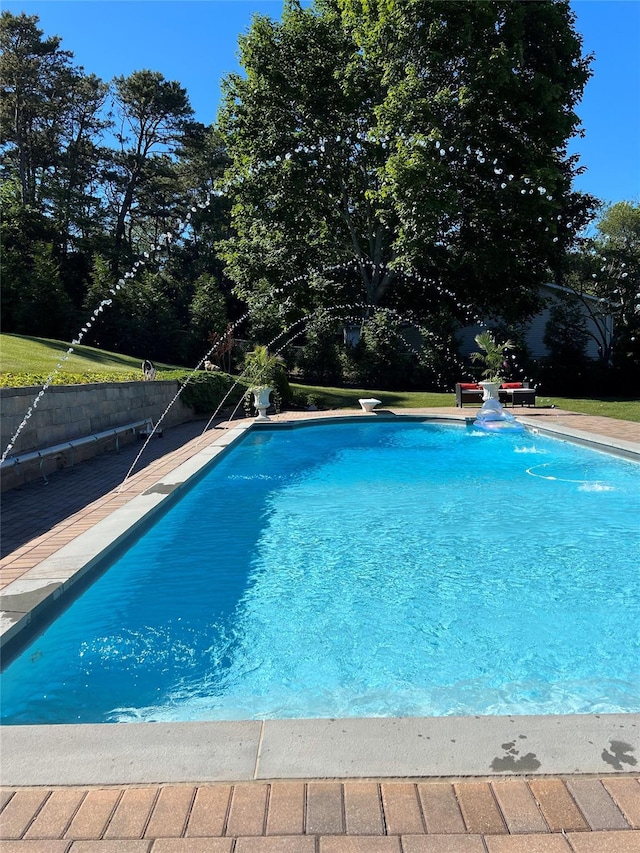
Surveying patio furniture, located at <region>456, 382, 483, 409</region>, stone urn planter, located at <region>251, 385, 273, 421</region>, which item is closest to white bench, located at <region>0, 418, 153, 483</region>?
stone urn planter, located at <region>251, 385, 273, 421</region>

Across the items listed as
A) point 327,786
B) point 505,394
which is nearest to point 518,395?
point 505,394

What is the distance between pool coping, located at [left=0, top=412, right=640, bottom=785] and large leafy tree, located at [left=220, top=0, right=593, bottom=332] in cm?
1943

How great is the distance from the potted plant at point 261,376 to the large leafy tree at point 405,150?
7.28 meters

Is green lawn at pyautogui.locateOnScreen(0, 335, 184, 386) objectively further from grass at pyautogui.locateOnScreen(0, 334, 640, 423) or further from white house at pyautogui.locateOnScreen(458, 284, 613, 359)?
white house at pyautogui.locateOnScreen(458, 284, 613, 359)

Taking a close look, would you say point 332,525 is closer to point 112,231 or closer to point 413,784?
point 413,784

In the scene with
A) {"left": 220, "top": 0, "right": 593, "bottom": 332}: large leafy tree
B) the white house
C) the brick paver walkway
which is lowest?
the brick paver walkway

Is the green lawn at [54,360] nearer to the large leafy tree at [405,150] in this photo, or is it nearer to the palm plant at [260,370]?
the palm plant at [260,370]

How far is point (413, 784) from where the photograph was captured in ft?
6.75

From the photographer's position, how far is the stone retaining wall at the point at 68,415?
25.5ft

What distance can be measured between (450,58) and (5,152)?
2881cm

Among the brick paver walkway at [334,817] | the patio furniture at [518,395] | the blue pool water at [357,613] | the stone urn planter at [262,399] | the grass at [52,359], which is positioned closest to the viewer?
the brick paver walkway at [334,817]

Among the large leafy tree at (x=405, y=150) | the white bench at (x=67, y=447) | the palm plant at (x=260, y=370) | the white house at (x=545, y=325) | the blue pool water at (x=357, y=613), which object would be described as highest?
the large leafy tree at (x=405, y=150)

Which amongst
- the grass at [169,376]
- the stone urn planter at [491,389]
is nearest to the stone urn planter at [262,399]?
the grass at [169,376]

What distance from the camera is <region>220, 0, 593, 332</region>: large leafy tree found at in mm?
19922
